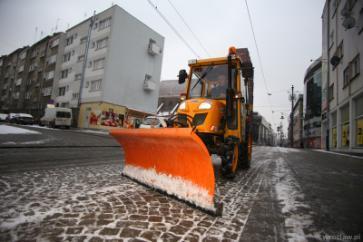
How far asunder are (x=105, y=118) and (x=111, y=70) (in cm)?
655

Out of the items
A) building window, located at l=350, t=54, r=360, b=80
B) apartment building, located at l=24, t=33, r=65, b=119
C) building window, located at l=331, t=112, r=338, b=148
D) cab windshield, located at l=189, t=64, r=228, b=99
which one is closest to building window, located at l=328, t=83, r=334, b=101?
building window, located at l=331, t=112, r=338, b=148

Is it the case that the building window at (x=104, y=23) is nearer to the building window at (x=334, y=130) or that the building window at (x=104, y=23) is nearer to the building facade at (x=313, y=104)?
the building window at (x=334, y=130)

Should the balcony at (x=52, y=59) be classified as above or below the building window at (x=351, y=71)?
above

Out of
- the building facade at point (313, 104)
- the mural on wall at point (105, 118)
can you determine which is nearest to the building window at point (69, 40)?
the mural on wall at point (105, 118)

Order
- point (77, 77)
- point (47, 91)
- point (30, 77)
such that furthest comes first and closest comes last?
point (30, 77), point (47, 91), point (77, 77)

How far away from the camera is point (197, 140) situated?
9.44 feet

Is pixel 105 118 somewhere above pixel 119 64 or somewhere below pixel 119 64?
below

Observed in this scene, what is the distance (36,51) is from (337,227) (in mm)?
60085

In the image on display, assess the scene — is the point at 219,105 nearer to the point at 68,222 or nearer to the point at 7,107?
the point at 68,222

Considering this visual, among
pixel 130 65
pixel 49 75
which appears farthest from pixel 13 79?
pixel 130 65

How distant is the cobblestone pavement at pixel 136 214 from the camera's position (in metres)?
2.13

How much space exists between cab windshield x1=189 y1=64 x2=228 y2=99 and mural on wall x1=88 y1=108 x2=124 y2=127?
1020 inches

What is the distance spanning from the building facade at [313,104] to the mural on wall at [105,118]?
40.3m

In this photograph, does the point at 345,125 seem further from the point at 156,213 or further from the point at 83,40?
the point at 83,40
